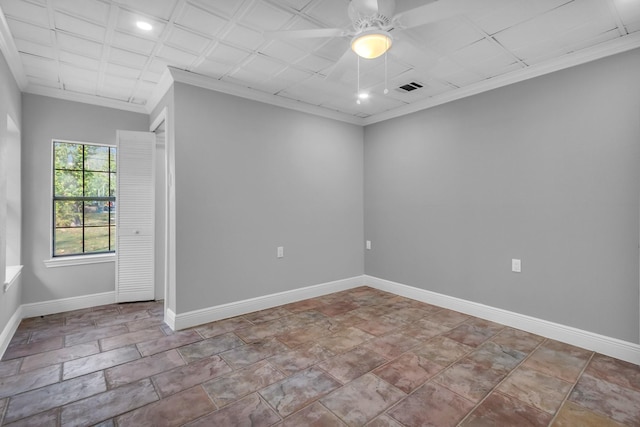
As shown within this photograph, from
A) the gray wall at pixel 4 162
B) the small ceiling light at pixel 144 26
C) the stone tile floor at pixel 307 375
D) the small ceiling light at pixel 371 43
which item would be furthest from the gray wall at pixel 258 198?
the small ceiling light at pixel 371 43

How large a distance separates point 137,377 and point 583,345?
12.0 feet

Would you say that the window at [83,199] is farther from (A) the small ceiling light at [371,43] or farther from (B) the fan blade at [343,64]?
(A) the small ceiling light at [371,43]

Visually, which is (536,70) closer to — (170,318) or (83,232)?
(170,318)

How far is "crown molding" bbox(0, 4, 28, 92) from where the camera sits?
2.26 metres

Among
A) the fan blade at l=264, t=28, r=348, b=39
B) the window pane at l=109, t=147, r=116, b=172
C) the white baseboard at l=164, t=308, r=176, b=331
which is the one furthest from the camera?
the window pane at l=109, t=147, r=116, b=172

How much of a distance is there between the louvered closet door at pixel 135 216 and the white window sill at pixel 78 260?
18cm

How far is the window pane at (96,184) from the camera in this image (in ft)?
12.9

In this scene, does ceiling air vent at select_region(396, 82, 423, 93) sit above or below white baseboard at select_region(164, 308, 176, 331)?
→ above

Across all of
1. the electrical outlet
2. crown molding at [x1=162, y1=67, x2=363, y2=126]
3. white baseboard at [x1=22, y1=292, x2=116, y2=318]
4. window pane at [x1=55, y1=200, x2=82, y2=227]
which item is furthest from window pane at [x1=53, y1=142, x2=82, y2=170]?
the electrical outlet

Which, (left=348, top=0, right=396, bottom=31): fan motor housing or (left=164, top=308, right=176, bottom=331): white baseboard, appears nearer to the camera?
(left=348, top=0, right=396, bottom=31): fan motor housing

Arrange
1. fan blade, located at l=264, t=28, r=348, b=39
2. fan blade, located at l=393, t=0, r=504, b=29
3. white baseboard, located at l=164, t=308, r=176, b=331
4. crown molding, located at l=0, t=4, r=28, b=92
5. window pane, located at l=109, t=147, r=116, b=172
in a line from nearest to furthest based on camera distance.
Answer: fan blade, located at l=393, t=0, r=504, b=29, fan blade, located at l=264, t=28, r=348, b=39, crown molding, located at l=0, t=4, r=28, b=92, white baseboard, located at l=164, t=308, r=176, b=331, window pane, located at l=109, t=147, r=116, b=172

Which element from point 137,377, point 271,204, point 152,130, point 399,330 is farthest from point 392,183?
point 137,377

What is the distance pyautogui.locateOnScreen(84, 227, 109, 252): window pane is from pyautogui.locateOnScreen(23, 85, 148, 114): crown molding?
61.2 inches

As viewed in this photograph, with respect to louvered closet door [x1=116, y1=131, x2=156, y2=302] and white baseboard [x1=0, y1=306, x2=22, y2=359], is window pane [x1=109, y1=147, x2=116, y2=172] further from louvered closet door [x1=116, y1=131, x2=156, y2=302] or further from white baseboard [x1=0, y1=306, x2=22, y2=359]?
white baseboard [x1=0, y1=306, x2=22, y2=359]
